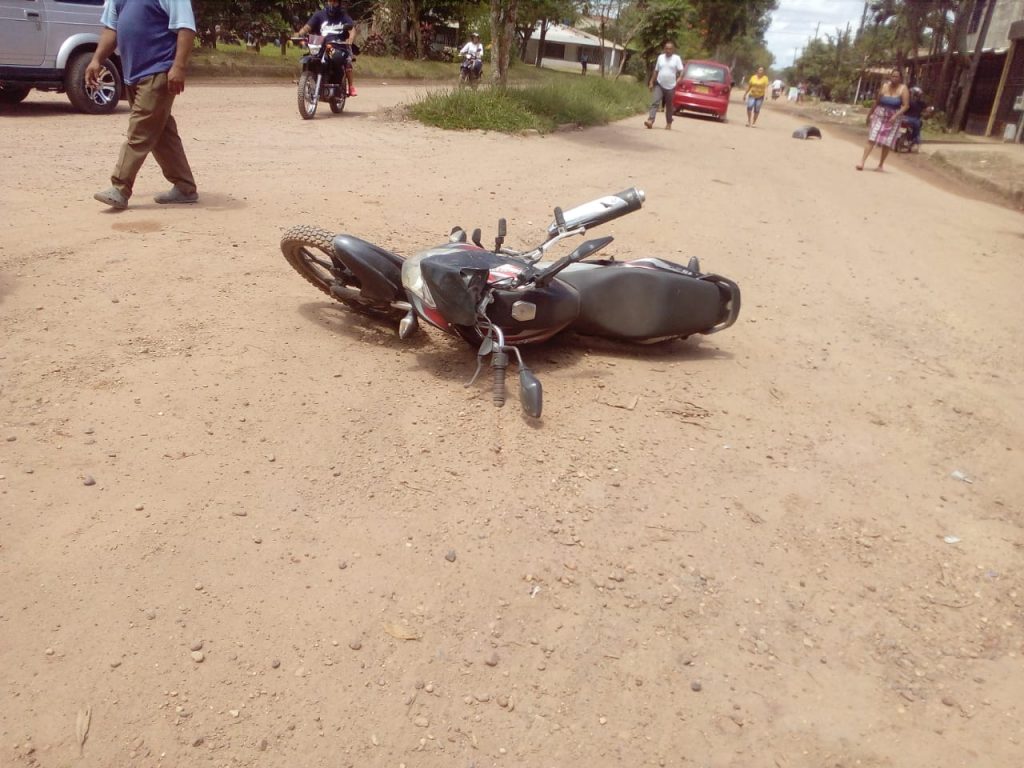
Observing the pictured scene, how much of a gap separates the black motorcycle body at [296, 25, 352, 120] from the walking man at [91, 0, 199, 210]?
19.2ft

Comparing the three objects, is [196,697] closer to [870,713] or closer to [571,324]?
[870,713]

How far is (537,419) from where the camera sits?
3496 millimetres

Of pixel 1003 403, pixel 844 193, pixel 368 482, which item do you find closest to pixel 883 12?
pixel 844 193

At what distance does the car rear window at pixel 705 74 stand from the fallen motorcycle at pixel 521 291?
65.3 feet

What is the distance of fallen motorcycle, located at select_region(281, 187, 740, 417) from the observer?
352cm

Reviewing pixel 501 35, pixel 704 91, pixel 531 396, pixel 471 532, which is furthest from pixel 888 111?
pixel 471 532

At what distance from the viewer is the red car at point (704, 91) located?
72.0 feet

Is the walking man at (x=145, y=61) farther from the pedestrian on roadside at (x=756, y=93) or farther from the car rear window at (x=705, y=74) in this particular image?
the car rear window at (x=705, y=74)

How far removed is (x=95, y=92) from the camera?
1009 centimetres

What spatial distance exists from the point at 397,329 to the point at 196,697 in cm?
248

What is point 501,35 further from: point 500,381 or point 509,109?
point 500,381

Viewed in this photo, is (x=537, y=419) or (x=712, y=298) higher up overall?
(x=712, y=298)

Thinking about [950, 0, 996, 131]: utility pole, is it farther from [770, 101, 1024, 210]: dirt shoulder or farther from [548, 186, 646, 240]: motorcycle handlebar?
[548, 186, 646, 240]: motorcycle handlebar

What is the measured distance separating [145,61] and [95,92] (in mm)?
5555
